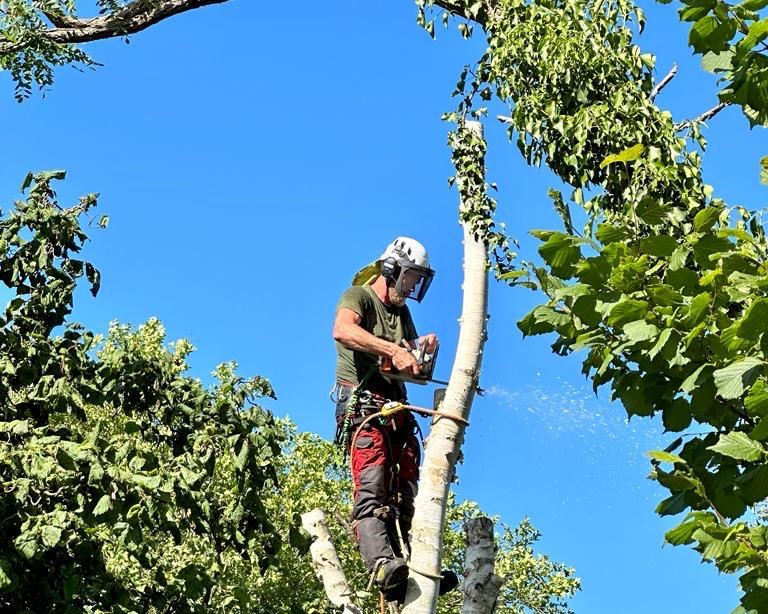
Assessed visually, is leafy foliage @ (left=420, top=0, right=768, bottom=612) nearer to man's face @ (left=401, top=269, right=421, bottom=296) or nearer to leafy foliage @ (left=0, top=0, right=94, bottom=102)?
man's face @ (left=401, top=269, right=421, bottom=296)

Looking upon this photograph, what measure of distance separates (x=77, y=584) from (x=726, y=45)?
368cm

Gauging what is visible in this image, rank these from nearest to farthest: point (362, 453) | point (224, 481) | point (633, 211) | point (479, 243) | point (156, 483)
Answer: point (633, 211), point (156, 483), point (362, 453), point (479, 243), point (224, 481)

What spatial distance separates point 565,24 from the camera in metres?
6.72

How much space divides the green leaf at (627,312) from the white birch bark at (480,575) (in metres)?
3.15

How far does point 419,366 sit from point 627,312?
10.3ft

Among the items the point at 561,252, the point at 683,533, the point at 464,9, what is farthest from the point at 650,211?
the point at 464,9

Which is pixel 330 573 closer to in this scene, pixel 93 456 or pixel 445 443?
pixel 445 443

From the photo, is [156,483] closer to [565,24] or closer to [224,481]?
[565,24]

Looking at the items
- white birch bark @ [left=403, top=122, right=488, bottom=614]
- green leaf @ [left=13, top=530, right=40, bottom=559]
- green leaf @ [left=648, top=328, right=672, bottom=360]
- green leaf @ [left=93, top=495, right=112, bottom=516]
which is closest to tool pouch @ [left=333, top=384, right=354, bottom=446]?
white birch bark @ [left=403, top=122, right=488, bottom=614]

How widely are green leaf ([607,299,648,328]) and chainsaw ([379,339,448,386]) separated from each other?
3.10 m

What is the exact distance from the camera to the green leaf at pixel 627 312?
300cm

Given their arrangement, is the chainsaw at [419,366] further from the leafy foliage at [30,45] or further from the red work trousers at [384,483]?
the leafy foliage at [30,45]

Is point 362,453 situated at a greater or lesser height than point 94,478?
greater

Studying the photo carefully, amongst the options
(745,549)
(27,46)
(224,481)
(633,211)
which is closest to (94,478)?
(633,211)
